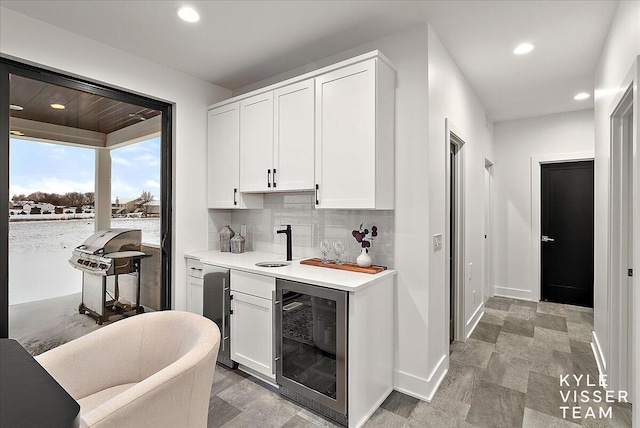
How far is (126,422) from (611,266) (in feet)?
9.89

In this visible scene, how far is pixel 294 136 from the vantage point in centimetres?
266

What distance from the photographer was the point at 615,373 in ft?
7.54

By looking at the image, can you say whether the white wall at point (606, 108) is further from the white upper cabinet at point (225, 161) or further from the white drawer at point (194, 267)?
the white drawer at point (194, 267)

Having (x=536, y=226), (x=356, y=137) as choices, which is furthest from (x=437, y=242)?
(x=536, y=226)

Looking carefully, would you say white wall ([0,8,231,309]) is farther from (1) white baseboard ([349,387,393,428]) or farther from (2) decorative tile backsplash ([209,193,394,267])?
(1) white baseboard ([349,387,393,428])

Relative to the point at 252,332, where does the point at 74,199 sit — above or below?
above

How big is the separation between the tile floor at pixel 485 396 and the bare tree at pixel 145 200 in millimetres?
1579

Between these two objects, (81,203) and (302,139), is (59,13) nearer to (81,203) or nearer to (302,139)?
(81,203)

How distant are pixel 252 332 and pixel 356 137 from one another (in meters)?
1.66

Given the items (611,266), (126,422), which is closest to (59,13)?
(126,422)

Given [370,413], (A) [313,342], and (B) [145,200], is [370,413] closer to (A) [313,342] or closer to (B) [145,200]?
(A) [313,342]

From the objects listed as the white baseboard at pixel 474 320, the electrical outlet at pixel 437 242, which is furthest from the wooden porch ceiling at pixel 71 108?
the white baseboard at pixel 474 320

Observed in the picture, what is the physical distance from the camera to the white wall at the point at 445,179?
2414mm

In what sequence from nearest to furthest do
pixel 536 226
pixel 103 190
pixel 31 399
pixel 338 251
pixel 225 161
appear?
pixel 31 399
pixel 338 251
pixel 103 190
pixel 225 161
pixel 536 226
